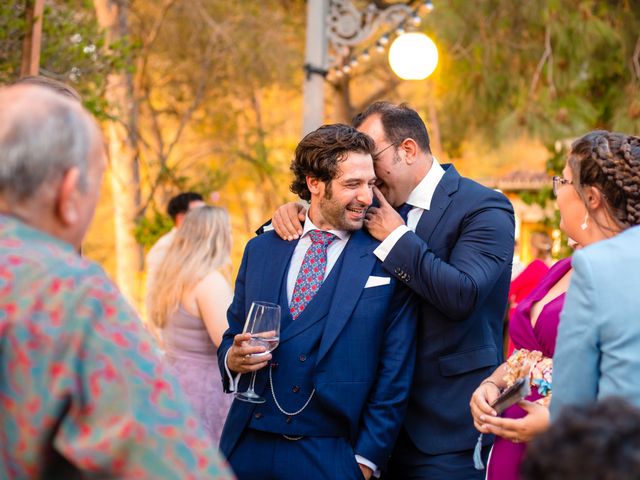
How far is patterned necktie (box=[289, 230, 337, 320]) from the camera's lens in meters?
3.41

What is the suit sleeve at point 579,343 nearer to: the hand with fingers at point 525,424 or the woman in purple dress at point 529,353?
the hand with fingers at point 525,424

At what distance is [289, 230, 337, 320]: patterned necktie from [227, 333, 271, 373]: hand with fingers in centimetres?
30

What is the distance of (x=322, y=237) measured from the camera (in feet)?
11.6

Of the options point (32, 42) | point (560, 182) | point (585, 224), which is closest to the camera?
point (585, 224)

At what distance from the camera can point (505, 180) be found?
69.2 feet

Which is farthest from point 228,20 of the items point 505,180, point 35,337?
point 35,337

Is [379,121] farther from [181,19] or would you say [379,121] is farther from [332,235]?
[181,19]

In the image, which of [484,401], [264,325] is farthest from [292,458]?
[484,401]

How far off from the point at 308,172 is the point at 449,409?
1.17m

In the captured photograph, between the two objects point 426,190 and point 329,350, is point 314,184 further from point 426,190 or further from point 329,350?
point 329,350

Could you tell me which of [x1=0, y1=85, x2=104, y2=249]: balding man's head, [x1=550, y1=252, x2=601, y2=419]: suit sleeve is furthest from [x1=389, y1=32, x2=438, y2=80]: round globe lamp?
[x1=0, y1=85, x2=104, y2=249]: balding man's head

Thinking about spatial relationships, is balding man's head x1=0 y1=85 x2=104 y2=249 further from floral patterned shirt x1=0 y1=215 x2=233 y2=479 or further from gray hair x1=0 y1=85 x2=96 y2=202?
floral patterned shirt x1=0 y1=215 x2=233 y2=479

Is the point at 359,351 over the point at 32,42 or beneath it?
beneath

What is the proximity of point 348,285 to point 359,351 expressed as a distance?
27 cm
